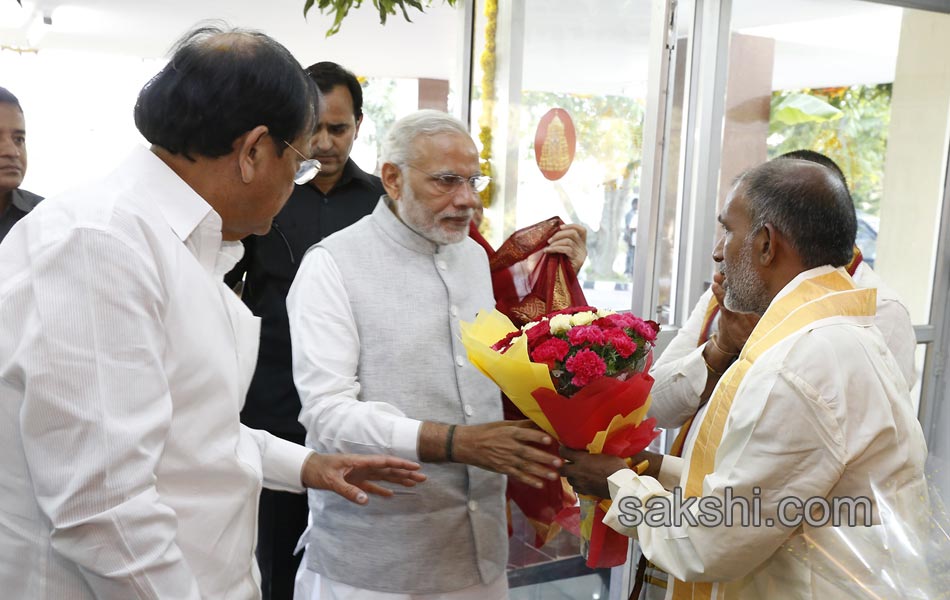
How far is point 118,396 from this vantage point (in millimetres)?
1084

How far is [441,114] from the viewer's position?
7.19ft

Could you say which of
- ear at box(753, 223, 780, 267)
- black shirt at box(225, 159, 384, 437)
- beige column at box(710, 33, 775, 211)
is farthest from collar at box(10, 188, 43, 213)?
beige column at box(710, 33, 775, 211)

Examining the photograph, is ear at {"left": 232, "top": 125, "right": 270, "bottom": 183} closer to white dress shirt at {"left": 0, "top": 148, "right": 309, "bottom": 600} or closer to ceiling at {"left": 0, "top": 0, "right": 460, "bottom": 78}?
white dress shirt at {"left": 0, "top": 148, "right": 309, "bottom": 600}

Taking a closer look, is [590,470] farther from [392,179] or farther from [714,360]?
[392,179]

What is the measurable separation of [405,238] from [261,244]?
2.65ft

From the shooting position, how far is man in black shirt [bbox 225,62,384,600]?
270 centimetres

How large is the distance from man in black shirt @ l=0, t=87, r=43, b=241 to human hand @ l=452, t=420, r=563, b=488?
1.92m

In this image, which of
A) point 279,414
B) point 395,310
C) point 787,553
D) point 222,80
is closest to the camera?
point 222,80

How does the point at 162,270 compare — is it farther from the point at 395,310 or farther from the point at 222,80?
the point at 395,310

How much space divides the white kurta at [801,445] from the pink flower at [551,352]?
0.37 metres

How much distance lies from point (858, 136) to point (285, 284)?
3.42 metres

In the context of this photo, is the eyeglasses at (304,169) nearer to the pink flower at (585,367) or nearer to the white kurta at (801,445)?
the pink flower at (585,367)

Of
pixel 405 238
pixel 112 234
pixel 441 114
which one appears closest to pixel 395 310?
pixel 405 238

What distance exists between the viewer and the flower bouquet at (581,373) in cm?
173
